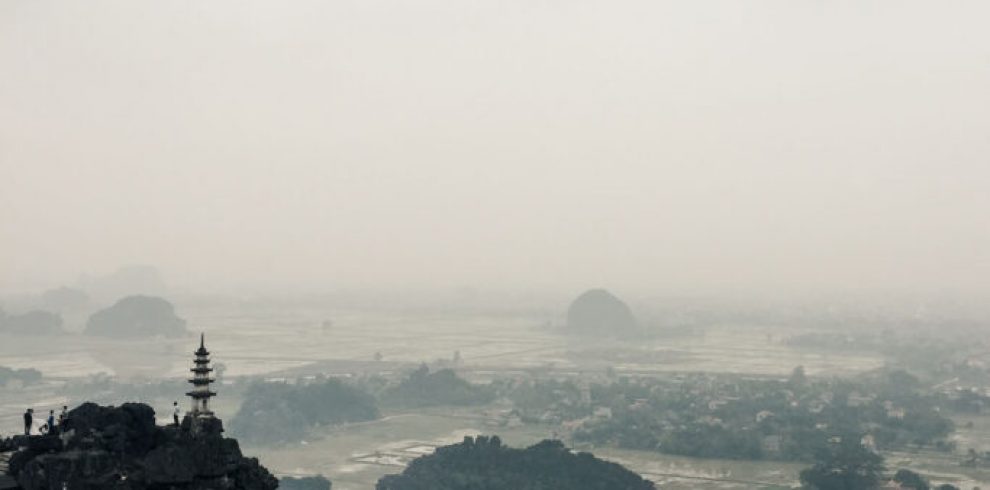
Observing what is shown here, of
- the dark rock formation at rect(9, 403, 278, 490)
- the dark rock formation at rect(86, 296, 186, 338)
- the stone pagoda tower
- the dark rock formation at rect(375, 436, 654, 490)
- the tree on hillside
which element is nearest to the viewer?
the dark rock formation at rect(9, 403, 278, 490)

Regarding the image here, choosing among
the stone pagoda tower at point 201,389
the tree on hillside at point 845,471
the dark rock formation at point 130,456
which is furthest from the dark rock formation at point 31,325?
the stone pagoda tower at point 201,389

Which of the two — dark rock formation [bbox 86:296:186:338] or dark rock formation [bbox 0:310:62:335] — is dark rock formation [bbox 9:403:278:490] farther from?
dark rock formation [bbox 0:310:62:335]

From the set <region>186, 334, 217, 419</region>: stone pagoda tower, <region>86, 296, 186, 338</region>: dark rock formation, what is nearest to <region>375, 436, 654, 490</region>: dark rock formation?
<region>186, 334, 217, 419</region>: stone pagoda tower

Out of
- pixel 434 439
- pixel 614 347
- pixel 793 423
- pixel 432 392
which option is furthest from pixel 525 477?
pixel 614 347

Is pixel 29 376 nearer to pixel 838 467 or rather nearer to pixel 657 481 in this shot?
pixel 657 481

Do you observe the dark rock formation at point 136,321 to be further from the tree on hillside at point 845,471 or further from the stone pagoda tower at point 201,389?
the stone pagoda tower at point 201,389

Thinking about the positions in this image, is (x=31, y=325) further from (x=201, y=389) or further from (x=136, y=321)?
(x=201, y=389)
